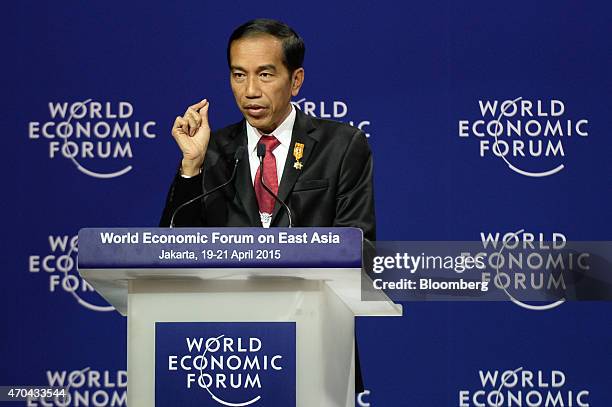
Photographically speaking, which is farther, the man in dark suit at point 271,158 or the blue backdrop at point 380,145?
the blue backdrop at point 380,145

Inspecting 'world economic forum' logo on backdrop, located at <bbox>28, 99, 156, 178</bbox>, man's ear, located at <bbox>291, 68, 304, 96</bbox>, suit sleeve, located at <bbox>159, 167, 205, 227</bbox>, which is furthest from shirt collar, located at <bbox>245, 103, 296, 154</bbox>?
'world economic forum' logo on backdrop, located at <bbox>28, 99, 156, 178</bbox>

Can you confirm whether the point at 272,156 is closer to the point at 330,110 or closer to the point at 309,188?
the point at 309,188

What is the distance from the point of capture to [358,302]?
248 centimetres

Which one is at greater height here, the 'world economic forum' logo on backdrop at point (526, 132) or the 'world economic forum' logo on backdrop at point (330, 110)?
the 'world economic forum' logo on backdrop at point (330, 110)

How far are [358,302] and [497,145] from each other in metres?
2.03

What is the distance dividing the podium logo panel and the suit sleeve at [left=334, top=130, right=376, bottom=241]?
1.14 metres

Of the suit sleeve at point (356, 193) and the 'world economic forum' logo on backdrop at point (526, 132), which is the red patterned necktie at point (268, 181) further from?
the 'world economic forum' logo on backdrop at point (526, 132)

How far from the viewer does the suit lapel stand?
3.20m

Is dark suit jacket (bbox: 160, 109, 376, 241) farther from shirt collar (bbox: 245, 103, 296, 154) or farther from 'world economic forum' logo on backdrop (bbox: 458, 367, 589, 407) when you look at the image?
'world economic forum' logo on backdrop (bbox: 458, 367, 589, 407)

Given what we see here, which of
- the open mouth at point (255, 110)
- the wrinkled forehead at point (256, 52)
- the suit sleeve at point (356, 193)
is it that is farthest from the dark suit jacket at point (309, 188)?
the wrinkled forehead at point (256, 52)

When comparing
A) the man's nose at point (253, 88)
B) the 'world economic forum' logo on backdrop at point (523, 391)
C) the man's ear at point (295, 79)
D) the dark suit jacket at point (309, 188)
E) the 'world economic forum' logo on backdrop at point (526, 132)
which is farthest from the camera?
the 'world economic forum' logo on backdrop at point (526, 132)

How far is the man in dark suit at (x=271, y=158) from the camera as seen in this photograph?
312 cm

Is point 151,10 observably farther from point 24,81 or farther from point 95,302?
point 95,302

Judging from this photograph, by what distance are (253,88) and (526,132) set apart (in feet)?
4.68
